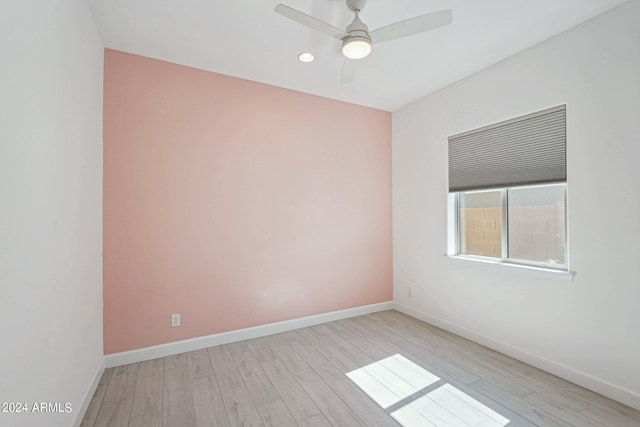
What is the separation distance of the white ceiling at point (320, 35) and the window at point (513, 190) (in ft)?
2.33

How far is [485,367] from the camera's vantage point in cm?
248

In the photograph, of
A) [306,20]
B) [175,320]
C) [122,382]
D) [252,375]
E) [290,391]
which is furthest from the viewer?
[175,320]

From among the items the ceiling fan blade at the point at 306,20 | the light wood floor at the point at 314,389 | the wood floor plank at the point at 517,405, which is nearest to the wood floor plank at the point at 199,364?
the light wood floor at the point at 314,389

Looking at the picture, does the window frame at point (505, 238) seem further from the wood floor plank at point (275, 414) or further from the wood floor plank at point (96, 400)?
the wood floor plank at point (96, 400)

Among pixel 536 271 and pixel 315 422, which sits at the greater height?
pixel 536 271

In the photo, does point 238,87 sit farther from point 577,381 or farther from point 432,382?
point 577,381

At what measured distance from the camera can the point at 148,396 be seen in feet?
6.88

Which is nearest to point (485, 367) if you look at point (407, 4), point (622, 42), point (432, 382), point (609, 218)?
point (432, 382)

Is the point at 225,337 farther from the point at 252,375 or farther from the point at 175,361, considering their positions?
the point at 252,375

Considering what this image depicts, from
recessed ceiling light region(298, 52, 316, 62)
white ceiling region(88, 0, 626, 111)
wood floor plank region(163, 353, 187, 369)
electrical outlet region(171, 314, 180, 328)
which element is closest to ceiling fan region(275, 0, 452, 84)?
white ceiling region(88, 0, 626, 111)

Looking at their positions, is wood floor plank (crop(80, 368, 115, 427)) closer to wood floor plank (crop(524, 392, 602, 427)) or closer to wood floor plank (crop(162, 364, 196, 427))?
wood floor plank (crop(162, 364, 196, 427))

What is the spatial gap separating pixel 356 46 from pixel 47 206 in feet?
6.81

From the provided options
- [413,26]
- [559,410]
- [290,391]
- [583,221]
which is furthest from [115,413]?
[583,221]

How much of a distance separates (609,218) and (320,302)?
2826 mm
